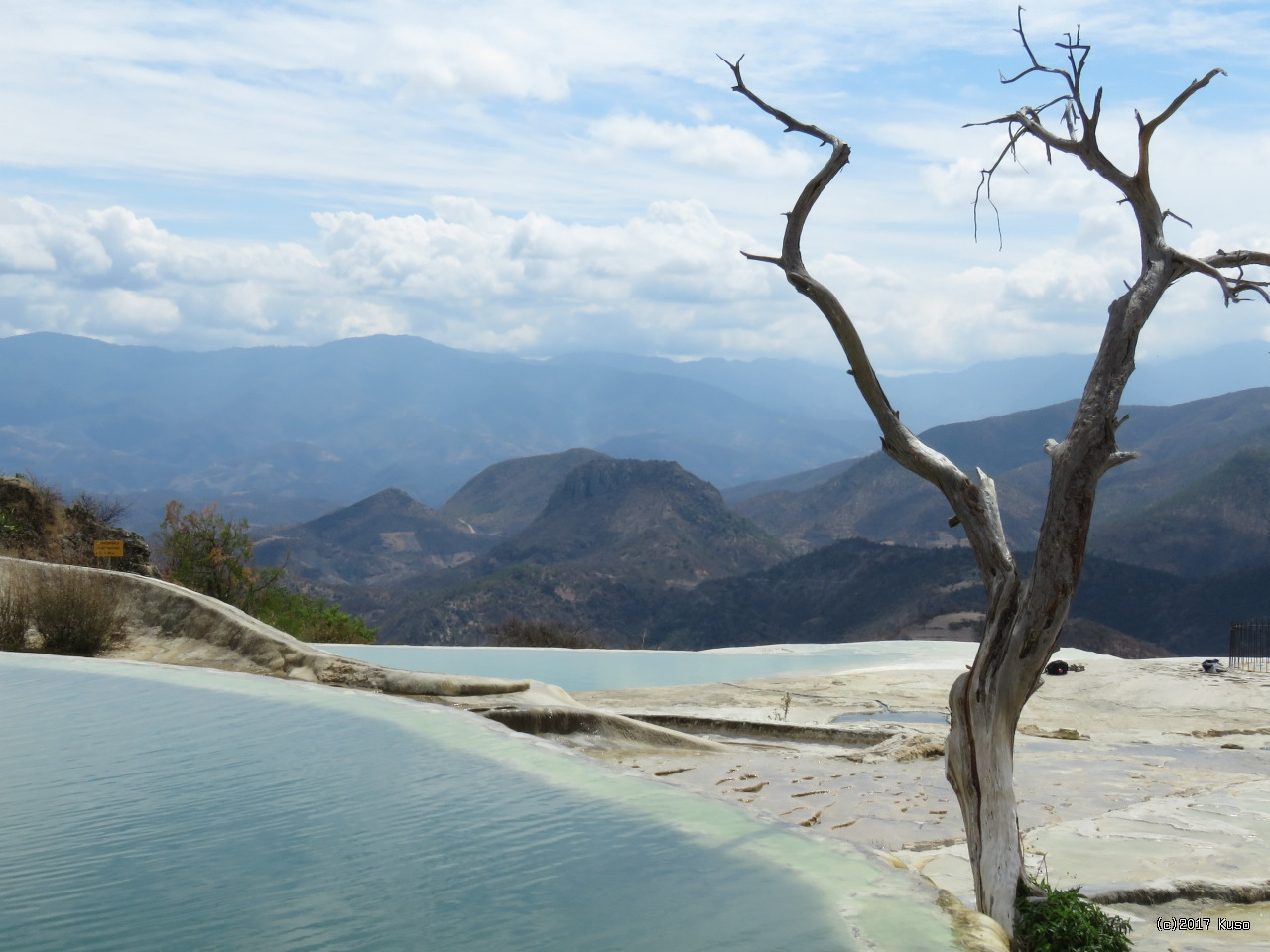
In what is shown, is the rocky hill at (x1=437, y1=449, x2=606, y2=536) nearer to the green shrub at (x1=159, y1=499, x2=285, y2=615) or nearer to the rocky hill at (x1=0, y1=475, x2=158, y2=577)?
the green shrub at (x1=159, y1=499, x2=285, y2=615)

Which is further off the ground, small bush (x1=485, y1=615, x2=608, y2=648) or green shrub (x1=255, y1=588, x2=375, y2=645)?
green shrub (x1=255, y1=588, x2=375, y2=645)

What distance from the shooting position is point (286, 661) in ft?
28.5

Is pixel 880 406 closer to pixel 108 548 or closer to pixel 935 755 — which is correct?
pixel 935 755

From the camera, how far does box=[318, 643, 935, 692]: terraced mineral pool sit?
14195mm

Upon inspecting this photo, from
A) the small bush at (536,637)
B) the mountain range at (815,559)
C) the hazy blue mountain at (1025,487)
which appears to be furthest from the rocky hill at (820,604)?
the small bush at (536,637)

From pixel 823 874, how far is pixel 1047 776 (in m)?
3.48

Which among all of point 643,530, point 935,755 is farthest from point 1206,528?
point 935,755

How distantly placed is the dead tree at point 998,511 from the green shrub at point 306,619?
14319 mm

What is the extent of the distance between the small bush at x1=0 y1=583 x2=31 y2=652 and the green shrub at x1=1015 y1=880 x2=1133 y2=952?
28.4ft

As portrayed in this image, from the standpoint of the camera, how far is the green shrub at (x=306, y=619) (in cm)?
1769

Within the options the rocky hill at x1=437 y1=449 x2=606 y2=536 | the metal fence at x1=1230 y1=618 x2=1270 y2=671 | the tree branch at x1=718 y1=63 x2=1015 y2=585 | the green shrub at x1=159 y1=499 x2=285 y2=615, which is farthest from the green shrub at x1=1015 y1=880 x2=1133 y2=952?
the rocky hill at x1=437 y1=449 x2=606 y2=536

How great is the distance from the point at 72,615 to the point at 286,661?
208 cm

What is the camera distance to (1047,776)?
22.2ft

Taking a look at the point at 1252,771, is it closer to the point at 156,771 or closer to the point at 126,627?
the point at 156,771
